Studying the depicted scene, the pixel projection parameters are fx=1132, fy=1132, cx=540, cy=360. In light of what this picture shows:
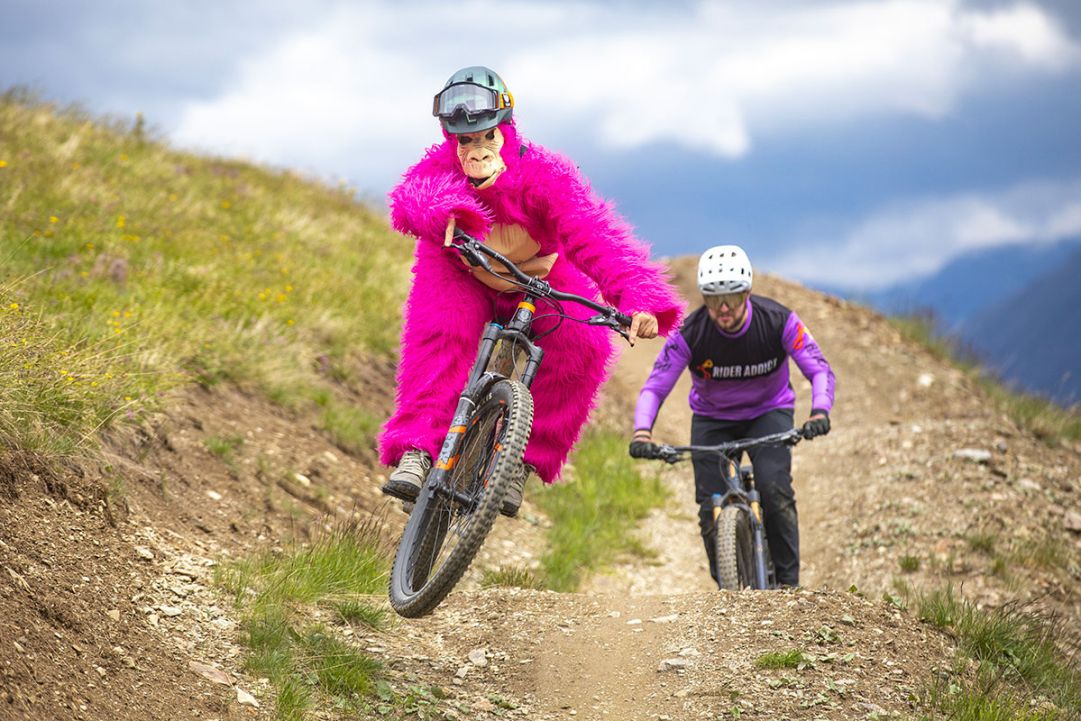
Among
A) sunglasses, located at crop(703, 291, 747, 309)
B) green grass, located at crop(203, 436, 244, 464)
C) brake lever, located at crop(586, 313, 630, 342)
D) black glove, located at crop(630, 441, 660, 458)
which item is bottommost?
green grass, located at crop(203, 436, 244, 464)

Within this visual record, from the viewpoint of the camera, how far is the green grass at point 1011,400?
14.5 m

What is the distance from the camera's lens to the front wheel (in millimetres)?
4973

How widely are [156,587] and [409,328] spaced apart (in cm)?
178

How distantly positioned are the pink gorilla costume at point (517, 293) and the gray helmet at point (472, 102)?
0.19 meters

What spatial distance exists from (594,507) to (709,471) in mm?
3569

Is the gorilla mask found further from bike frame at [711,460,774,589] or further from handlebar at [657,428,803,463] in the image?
bike frame at [711,460,774,589]

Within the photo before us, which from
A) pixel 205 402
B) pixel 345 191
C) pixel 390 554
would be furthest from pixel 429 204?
pixel 345 191

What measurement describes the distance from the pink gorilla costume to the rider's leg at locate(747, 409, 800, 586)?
1766 millimetres

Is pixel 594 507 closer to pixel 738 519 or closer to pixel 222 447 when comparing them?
pixel 738 519

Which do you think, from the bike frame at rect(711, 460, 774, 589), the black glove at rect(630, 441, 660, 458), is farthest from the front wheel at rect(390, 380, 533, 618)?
the bike frame at rect(711, 460, 774, 589)

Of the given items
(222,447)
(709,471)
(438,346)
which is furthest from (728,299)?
(222,447)

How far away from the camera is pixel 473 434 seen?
17.9ft

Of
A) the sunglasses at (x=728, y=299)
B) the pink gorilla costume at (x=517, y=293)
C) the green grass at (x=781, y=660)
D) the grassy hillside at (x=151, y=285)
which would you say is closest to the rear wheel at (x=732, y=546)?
the green grass at (x=781, y=660)

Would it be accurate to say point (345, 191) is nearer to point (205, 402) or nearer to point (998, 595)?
point (205, 402)
